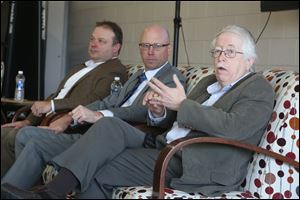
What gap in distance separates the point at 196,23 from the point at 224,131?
8.64ft

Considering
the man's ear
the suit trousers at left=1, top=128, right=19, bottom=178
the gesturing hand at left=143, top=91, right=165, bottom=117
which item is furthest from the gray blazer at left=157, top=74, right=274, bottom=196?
the man's ear

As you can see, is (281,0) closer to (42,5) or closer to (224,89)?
(224,89)

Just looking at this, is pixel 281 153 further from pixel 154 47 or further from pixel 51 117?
pixel 51 117

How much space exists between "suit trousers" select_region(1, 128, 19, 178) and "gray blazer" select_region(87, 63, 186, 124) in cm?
55

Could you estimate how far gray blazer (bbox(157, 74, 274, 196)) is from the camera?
2.10 metres

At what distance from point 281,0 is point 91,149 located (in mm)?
1895

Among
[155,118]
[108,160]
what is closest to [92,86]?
[155,118]

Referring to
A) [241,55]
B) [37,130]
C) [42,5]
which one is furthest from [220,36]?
[42,5]

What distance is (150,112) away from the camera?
260 cm

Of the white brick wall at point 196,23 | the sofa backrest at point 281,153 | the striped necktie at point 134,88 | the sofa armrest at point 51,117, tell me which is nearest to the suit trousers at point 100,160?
the sofa backrest at point 281,153

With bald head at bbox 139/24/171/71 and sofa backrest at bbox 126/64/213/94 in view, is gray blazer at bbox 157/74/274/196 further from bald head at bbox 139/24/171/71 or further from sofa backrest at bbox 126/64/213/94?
bald head at bbox 139/24/171/71

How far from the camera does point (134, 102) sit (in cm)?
298

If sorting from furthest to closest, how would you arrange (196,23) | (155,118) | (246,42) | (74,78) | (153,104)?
(196,23) → (74,78) → (155,118) → (153,104) → (246,42)

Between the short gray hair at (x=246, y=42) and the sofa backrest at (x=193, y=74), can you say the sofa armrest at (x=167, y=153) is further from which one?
the sofa backrest at (x=193, y=74)
